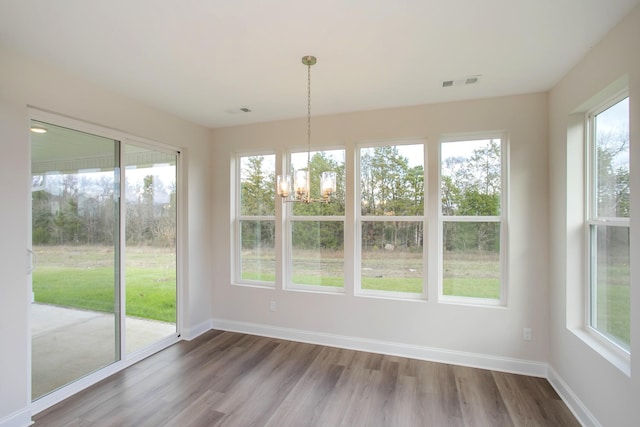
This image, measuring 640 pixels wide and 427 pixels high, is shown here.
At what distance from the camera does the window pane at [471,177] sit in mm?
3148

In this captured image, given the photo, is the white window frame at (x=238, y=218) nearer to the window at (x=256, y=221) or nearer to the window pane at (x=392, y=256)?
the window at (x=256, y=221)

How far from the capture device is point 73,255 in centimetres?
269

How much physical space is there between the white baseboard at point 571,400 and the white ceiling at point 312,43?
2.71 metres

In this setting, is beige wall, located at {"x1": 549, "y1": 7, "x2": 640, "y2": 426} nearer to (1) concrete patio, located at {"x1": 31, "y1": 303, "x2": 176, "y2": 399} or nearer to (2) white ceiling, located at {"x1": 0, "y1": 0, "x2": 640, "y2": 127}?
(2) white ceiling, located at {"x1": 0, "y1": 0, "x2": 640, "y2": 127}

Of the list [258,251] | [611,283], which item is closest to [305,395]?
[258,251]

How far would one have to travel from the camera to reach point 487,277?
10.3 feet

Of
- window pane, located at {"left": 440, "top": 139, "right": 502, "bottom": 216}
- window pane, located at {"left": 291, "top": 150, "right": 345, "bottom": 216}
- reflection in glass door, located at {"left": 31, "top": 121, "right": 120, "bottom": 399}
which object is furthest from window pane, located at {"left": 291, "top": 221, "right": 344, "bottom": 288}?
reflection in glass door, located at {"left": 31, "top": 121, "right": 120, "bottom": 399}

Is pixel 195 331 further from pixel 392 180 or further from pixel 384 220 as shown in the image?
pixel 392 180

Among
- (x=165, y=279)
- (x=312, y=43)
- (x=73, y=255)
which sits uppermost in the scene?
(x=312, y=43)

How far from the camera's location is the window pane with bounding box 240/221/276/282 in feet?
13.1

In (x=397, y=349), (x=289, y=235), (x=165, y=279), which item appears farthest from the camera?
(x=289, y=235)

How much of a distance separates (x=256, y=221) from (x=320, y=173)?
3.79 feet

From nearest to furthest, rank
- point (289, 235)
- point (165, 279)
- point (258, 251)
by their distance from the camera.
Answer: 1. point (165, 279)
2. point (289, 235)
3. point (258, 251)

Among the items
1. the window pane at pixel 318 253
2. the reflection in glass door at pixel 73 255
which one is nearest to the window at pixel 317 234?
the window pane at pixel 318 253
